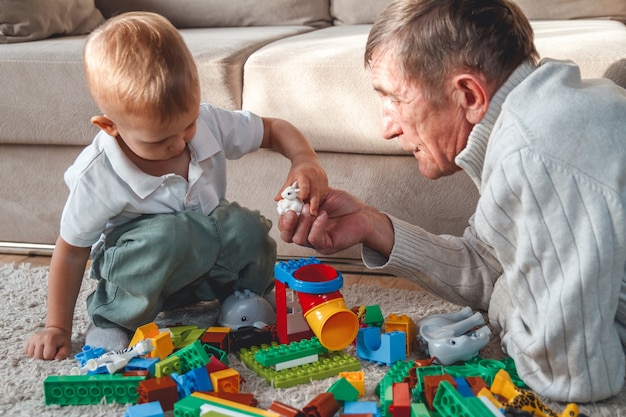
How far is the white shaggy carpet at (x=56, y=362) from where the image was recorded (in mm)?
1050

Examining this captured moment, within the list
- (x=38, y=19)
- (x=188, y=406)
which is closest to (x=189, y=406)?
(x=188, y=406)

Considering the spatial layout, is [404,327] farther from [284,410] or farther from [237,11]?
[237,11]

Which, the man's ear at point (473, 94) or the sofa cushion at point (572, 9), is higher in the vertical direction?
the man's ear at point (473, 94)

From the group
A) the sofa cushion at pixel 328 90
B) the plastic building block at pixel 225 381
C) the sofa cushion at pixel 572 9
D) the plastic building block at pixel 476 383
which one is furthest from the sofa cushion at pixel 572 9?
the plastic building block at pixel 225 381

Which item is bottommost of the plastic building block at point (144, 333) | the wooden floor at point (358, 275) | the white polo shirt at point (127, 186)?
the wooden floor at point (358, 275)

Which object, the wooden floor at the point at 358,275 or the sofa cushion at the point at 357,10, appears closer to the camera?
the wooden floor at the point at 358,275

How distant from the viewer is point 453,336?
1168mm

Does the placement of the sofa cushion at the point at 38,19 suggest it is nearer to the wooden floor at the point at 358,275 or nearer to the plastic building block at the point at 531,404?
the wooden floor at the point at 358,275

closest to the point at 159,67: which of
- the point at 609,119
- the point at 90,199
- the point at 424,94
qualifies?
the point at 90,199

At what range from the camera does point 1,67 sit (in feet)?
5.37

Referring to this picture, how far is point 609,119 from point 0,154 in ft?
4.20

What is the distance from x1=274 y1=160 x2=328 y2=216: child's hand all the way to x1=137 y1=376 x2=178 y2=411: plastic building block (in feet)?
1.11

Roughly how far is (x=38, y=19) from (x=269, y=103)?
2.07 feet

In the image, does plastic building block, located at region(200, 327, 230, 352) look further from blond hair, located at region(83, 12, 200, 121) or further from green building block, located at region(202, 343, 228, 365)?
blond hair, located at region(83, 12, 200, 121)
